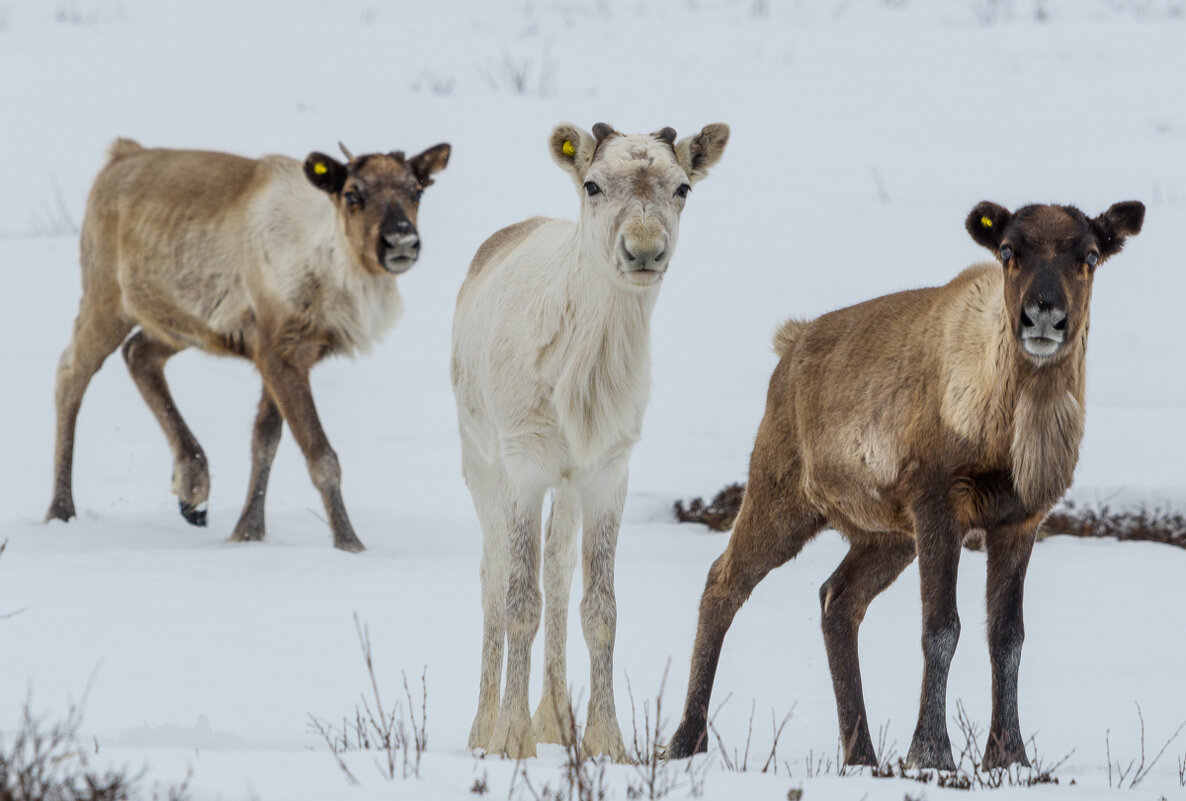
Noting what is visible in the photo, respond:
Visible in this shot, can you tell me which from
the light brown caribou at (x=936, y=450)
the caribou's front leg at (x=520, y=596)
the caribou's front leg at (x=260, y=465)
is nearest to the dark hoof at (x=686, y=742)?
the light brown caribou at (x=936, y=450)

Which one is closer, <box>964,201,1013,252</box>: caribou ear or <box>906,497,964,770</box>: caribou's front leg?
<box>906,497,964,770</box>: caribou's front leg

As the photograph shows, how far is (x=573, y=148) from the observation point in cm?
641

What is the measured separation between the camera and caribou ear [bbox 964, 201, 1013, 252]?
5844 millimetres

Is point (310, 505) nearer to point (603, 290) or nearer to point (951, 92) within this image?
point (603, 290)

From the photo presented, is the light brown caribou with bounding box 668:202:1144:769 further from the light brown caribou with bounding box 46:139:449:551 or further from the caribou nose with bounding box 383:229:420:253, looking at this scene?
the light brown caribou with bounding box 46:139:449:551

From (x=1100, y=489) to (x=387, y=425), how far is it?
6.17m

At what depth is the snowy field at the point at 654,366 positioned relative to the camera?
6934 mm

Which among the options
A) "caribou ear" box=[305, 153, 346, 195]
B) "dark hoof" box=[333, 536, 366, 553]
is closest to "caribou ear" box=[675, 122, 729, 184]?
"caribou ear" box=[305, 153, 346, 195]

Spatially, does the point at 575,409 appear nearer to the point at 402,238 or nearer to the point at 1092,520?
the point at 402,238

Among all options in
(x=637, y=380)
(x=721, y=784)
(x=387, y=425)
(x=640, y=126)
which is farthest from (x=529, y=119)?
(x=721, y=784)

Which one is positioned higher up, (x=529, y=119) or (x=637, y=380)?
(x=529, y=119)

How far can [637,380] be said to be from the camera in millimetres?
6371

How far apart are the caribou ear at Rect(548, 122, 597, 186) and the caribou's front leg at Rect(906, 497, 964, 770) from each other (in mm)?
1880

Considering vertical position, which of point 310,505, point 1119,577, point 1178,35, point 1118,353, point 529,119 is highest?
point 1178,35
